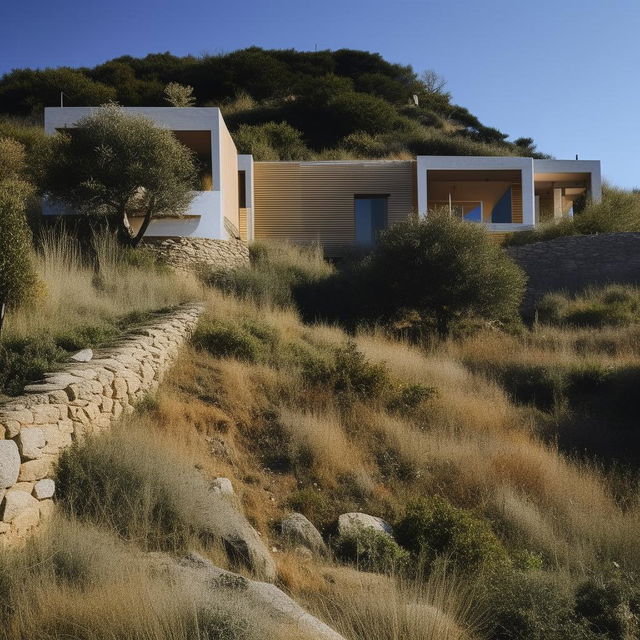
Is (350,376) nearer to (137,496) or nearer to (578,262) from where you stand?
(137,496)

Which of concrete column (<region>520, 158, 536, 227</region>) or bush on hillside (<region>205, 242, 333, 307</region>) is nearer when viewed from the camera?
bush on hillside (<region>205, 242, 333, 307</region>)

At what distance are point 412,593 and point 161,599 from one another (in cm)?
168

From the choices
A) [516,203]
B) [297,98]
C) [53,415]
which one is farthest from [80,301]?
[297,98]

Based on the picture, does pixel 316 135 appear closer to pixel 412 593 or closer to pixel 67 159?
pixel 67 159

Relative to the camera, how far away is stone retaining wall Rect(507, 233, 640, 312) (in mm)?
17531

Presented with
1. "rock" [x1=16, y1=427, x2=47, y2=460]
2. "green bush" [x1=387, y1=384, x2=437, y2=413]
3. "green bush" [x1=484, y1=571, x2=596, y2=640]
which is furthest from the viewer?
"green bush" [x1=387, y1=384, x2=437, y2=413]

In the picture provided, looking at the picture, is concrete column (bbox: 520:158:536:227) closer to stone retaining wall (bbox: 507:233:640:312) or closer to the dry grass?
stone retaining wall (bbox: 507:233:640:312)

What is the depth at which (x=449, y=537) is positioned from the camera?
16.9ft

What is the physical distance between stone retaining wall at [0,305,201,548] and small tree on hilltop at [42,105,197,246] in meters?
6.90

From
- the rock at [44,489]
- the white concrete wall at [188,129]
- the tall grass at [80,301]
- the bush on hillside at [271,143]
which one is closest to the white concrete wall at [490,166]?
the bush on hillside at [271,143]

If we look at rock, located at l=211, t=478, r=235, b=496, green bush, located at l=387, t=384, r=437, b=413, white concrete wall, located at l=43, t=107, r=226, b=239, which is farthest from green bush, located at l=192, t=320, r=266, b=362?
white concrete wall, located at l=43, t=107, r=226, b=239

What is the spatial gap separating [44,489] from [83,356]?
1.76 meters

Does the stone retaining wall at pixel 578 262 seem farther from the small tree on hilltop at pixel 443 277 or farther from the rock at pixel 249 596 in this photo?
the rock at pixel 249 596

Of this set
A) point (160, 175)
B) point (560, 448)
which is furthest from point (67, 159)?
point (560, 448)
